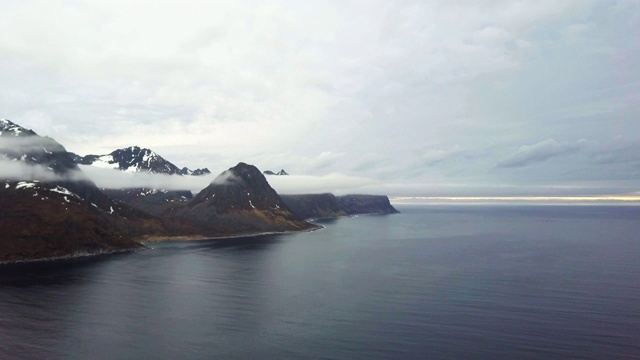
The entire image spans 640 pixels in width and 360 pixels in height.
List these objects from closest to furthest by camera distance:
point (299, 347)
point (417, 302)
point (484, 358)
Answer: point (484, 358)
point (299, 347)
point (417, 302)

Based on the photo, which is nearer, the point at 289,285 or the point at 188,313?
the point at 188,313

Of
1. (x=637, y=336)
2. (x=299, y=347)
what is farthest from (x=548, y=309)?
(x=299, y=347)

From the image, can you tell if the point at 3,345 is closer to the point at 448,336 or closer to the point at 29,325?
the point at 29,325

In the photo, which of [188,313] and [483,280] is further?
[483,280]


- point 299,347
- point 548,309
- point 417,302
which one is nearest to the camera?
point 299,347

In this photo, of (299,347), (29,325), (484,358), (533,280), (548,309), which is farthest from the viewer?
(533,280)

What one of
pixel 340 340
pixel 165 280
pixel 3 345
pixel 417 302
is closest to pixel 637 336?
pixel 417 302

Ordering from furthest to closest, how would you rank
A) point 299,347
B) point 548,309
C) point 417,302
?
point 417,302, point 548,309, point 299,347

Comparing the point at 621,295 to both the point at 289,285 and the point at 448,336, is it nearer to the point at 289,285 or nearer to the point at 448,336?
the point at 448,336
